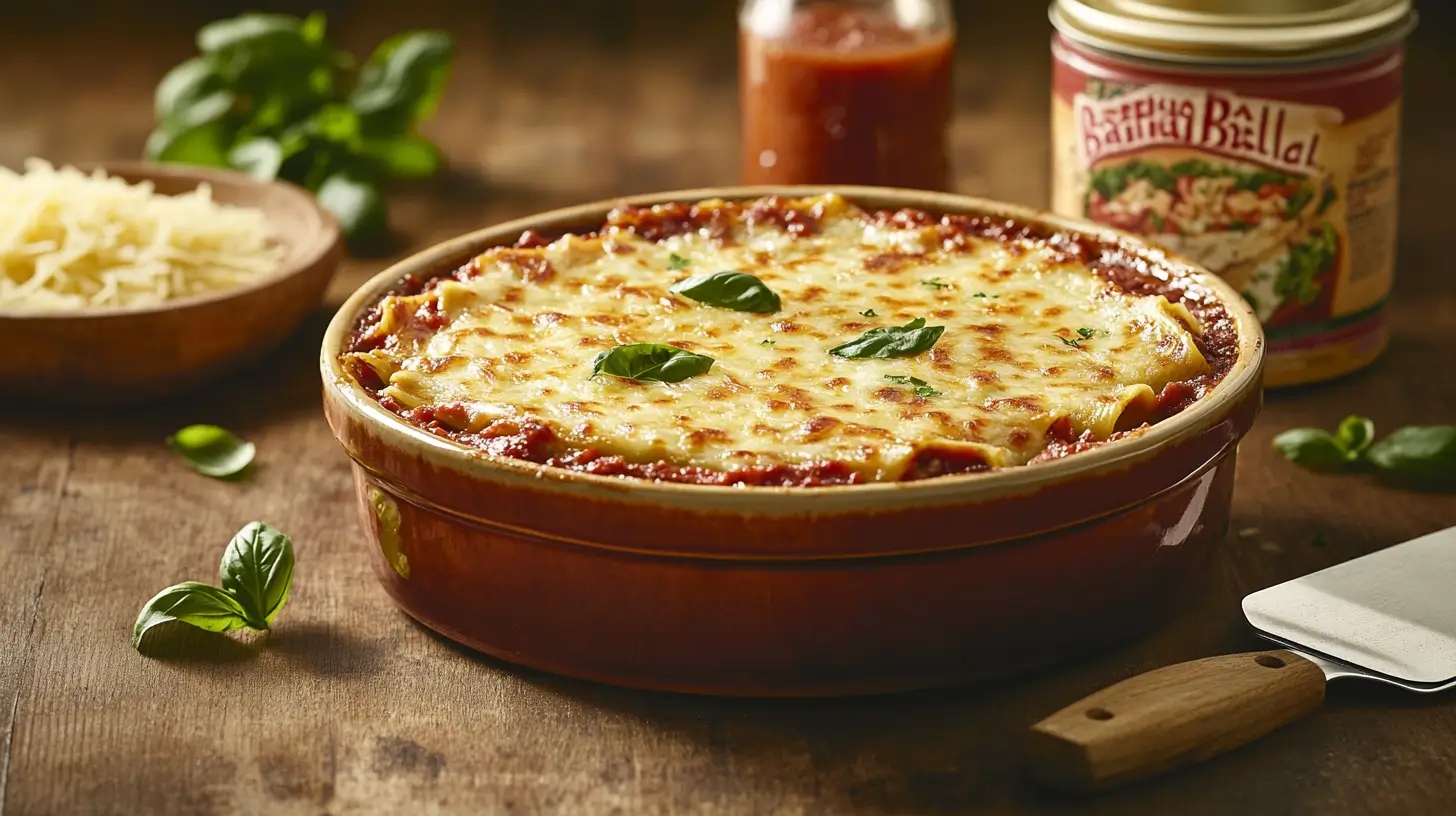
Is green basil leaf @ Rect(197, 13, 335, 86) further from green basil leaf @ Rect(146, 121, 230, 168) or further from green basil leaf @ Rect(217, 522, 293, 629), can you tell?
green basil leaf @ Rect(217, 522, 293, 629)

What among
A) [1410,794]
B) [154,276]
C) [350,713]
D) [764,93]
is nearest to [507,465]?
[350,713]

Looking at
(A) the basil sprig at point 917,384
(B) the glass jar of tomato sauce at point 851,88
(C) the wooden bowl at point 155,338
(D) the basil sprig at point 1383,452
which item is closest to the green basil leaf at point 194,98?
(C) the wooden bowl at point 155,338

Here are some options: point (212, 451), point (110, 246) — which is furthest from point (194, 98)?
point (212, 451)

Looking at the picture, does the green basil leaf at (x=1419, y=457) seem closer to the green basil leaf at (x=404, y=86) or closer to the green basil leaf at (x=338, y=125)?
the green basil leaf at (x=404, y=86)

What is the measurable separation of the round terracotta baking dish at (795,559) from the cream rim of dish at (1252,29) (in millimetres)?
911

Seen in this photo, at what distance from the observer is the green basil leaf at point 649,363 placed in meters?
2.60

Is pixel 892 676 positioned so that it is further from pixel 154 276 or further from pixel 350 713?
pixel 154 276

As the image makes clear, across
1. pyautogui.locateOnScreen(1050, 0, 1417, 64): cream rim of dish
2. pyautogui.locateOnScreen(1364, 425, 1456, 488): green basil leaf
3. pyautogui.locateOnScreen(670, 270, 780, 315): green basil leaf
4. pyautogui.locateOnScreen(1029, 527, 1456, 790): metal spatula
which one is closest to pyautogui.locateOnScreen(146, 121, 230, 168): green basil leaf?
pyautogui.locateOnScreen(670, 270, 780, 315): green basil leaf

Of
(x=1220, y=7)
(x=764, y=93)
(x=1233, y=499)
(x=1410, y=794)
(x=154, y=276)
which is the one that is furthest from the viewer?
(x=764, y=93)

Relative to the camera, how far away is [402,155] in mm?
4625

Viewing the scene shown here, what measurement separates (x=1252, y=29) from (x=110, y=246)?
7.46 ft

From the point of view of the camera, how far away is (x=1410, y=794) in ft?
7.27

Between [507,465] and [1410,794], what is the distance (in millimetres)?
1227

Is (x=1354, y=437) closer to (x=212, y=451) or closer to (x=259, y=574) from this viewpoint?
(x=259, y=574)
